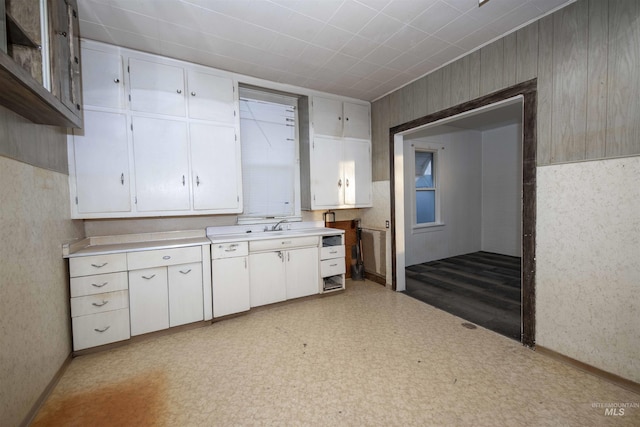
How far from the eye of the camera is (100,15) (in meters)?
2.11

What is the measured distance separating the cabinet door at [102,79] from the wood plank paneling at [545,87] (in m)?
3.77

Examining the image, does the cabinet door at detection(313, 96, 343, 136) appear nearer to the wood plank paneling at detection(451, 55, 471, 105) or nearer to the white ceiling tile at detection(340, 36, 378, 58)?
the white ceiling tile at detection(340, 36, 378, 58)

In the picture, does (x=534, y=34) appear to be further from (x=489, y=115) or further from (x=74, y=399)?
(x=74, y=399)

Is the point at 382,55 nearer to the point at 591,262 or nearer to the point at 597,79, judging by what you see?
the point at 597,79

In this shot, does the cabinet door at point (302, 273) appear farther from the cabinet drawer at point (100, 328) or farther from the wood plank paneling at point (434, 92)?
the wood plank paneling at point (434, 92)

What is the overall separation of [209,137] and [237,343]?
2.21 m

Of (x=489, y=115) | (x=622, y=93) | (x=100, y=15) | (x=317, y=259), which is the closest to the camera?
(x=622, y=93)

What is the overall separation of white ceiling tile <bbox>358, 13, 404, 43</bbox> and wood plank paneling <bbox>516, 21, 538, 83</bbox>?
104cm

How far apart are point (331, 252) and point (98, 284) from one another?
8.14 ft

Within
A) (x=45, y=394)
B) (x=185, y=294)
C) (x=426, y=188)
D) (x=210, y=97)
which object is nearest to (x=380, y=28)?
(x=210, y=97)

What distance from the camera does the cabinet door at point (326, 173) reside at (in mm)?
3691

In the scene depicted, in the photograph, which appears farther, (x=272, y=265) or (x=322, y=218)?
(x=322, y=218)

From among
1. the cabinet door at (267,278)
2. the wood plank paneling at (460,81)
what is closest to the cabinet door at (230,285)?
the cabinet door at (267,278)

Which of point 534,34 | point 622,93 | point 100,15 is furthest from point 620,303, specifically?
point 100,15
